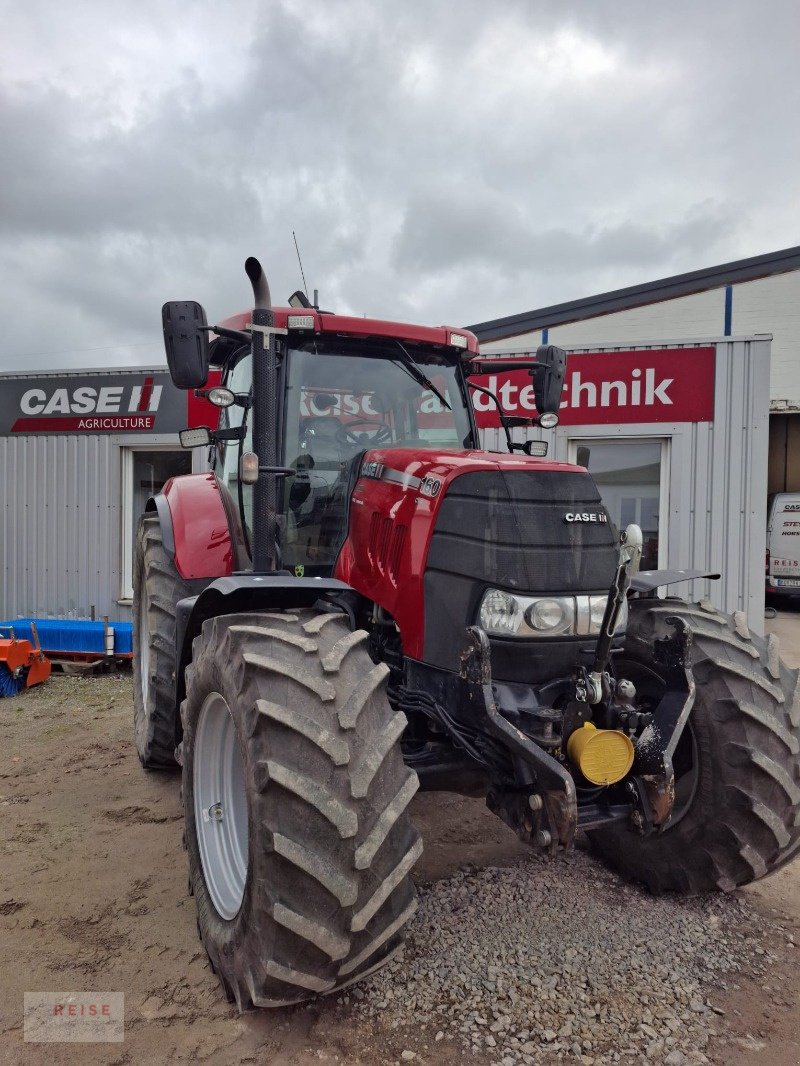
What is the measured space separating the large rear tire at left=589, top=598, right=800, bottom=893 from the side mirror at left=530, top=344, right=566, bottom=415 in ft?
3.94

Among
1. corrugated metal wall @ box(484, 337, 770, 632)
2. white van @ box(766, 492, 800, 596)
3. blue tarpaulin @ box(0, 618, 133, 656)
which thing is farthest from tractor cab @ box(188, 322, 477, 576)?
white van @ box(766, 492, 800, 596)

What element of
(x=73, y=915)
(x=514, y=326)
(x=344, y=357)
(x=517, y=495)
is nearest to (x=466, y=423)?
(x=344, y=357)

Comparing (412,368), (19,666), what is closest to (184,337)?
(412,368)

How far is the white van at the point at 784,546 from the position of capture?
42.2ft

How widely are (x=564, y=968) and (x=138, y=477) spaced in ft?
22.9

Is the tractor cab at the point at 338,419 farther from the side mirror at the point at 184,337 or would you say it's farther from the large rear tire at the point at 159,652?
the large rear tire at the point at 159,652

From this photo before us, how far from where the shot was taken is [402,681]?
110 inches

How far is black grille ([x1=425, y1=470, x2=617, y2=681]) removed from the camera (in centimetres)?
245

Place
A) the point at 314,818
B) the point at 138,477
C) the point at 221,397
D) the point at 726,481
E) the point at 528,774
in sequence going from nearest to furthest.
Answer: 1. the point at 314,818
2. the point at 528,774
3. the point at 221,397
4. the point at 726,481
5. the point at 138,477

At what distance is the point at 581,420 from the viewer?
289 inches

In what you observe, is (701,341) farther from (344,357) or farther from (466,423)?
(344,357)

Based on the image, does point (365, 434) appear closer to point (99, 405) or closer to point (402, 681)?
point (402, 681)

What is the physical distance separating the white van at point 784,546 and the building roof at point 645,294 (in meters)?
4.66

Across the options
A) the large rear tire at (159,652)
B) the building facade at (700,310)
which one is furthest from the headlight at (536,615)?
the building facade at (700,310)
